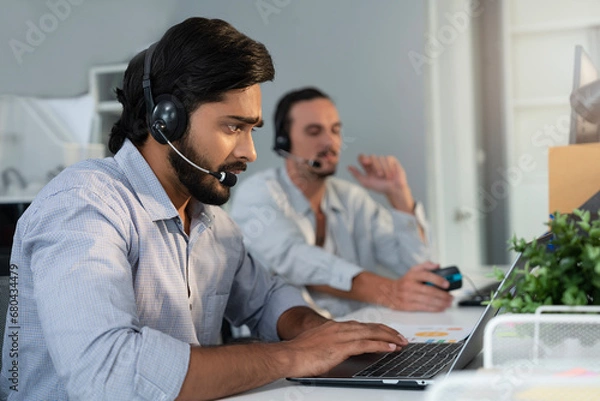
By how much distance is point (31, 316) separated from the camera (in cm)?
126

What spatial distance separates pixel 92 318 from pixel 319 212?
179 centimetres

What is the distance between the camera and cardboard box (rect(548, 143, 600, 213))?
1503mm

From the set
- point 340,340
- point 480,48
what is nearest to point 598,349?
point 340,340

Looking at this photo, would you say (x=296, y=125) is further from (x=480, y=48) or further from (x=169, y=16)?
(x=480, y=48)

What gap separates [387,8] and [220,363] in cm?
248

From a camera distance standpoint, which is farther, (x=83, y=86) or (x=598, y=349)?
(x=83, y=86)

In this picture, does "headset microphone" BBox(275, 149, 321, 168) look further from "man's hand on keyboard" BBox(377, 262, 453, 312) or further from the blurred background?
"man's hand on keyboard" BBox(377, 262, 453, 312)

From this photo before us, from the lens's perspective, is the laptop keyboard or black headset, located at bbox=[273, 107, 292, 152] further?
black headset, located at bbox=[273, 107, 292, 152]

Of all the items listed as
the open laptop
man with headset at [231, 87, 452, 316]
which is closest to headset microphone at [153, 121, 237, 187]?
the open laptop

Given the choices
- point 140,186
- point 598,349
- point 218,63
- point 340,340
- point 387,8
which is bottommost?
point 340,340

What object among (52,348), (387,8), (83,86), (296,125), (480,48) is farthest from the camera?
(480,48)

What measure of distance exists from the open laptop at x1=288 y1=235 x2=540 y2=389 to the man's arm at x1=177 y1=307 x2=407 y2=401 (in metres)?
0.02

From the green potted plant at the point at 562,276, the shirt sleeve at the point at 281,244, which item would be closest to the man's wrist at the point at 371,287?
the shirt sleeve at the point at 281,244

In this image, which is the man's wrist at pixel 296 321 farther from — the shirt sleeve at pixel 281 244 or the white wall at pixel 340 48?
the white wall at pixel 340 48
